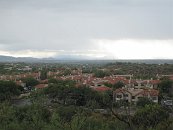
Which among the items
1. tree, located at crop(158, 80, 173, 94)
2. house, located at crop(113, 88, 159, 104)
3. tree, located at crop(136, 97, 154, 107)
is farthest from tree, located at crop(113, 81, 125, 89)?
tree, located at crop(136, 97, 154, 107)

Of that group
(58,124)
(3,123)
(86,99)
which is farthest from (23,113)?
(86,99)

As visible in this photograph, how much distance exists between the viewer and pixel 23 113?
51.7 ft

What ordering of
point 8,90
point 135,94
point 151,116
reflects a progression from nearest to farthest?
point 151,116 < point 8,90 < point 135,94

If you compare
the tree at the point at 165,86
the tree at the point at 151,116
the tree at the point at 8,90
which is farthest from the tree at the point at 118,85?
the tree at the point at 151,116

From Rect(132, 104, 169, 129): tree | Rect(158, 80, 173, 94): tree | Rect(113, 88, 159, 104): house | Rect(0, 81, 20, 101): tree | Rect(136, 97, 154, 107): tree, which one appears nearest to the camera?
Rect(132, 104, 169, 129): tree

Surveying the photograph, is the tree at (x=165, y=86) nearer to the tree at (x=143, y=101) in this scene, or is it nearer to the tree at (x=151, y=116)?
the tree at (x=143, y=101)

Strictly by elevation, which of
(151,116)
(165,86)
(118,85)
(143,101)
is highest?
(151,116)

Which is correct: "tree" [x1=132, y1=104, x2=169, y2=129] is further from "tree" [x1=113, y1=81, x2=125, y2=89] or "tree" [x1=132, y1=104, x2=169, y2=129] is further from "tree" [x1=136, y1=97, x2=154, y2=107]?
"tree" [x1=113, y1=81, x2=125, y2=89]

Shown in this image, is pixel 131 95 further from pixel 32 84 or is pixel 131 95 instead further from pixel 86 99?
pixel 32 84

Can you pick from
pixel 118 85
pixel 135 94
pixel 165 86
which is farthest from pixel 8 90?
pixel 165 86

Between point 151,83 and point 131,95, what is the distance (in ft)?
32.0

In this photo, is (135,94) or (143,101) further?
(135,94)

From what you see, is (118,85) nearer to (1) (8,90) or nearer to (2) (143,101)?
(2) (143,101)

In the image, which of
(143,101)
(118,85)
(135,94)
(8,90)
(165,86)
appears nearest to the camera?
(143,101)
